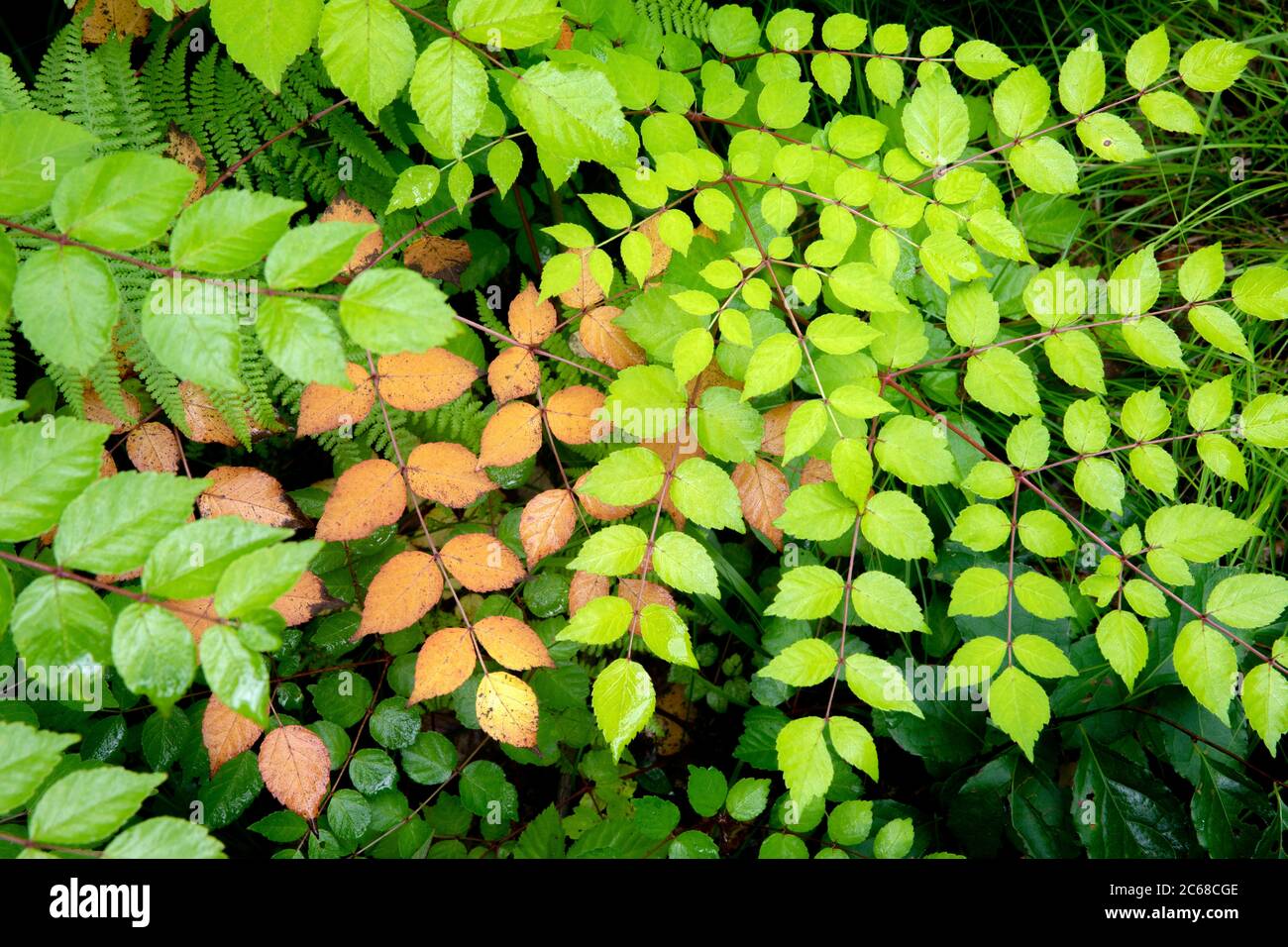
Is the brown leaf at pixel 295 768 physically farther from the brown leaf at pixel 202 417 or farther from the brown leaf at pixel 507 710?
the brown leaf at pixel 202 417

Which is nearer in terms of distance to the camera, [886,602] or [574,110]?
[574,110]

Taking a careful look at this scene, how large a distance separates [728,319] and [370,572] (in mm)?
1111

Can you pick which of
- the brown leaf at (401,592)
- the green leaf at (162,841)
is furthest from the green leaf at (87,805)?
the brown leaf at (401,592)

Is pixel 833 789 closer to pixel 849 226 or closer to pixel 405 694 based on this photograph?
pixel 405 694

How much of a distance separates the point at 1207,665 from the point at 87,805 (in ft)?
6.23

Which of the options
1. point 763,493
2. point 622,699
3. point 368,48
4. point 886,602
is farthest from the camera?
point 763,493

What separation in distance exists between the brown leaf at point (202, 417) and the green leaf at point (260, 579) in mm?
947

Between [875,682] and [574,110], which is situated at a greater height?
[574,110]

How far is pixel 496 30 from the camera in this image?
135 centimetres

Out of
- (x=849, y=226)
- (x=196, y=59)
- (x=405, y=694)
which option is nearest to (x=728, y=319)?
(x=849, y=226)

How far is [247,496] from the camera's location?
70.2 inches

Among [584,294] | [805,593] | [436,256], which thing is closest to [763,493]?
[805,593]

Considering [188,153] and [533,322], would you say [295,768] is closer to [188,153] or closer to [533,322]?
[533,322]

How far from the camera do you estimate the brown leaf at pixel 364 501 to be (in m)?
1.61
